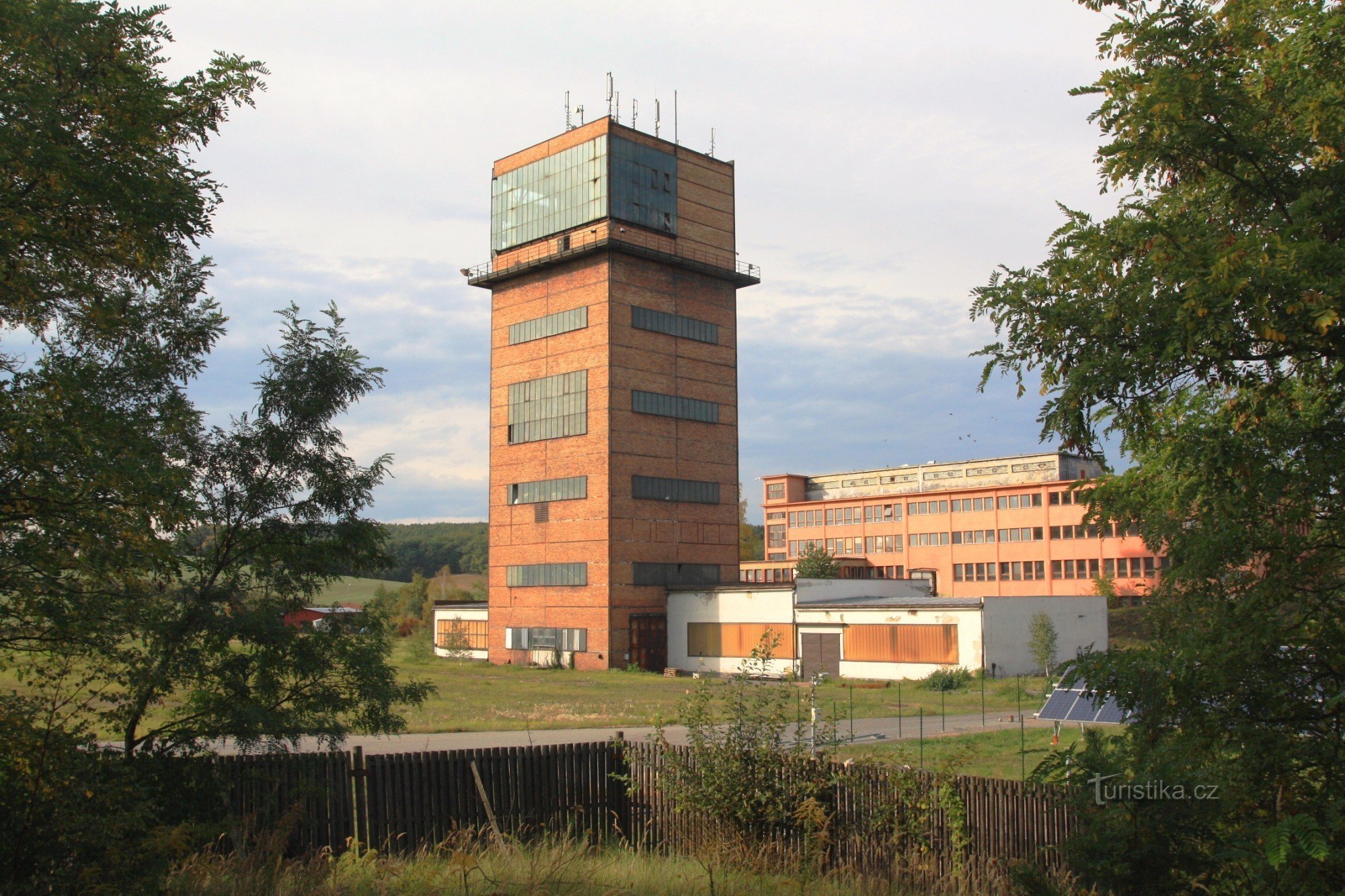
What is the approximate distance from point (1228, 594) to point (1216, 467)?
136 cm

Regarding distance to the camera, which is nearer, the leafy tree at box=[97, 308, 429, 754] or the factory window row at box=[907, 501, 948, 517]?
the leafy tree at box=[97, 308, 429, 754]

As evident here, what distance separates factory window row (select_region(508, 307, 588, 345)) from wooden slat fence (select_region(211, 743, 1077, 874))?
42441 mm

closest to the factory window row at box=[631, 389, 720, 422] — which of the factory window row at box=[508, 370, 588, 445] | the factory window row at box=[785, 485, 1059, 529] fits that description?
the factory window row at box=[508, 370, 588, 445]

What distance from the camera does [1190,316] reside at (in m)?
7.08

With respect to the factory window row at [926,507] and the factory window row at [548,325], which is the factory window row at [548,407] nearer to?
the factory window row at [548,325]

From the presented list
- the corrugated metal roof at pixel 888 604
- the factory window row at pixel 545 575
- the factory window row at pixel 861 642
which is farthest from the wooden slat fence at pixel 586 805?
the factory window row at pixel 545 575

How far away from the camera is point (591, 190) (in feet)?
189

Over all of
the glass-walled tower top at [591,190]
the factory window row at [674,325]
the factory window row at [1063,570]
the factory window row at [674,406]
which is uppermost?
the glass-walled tower top at [591,190]

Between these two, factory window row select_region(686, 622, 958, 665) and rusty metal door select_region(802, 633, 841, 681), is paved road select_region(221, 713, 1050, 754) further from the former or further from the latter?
rusty metal door select_region(802, 633, 841, 681)

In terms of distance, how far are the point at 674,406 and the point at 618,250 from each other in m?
9.36

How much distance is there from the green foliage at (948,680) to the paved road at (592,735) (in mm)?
11396

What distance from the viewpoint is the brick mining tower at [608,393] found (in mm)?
55188

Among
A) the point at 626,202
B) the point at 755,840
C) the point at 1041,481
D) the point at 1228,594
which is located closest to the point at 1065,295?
the point at 1228,594

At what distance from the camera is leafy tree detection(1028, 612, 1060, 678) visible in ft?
149
